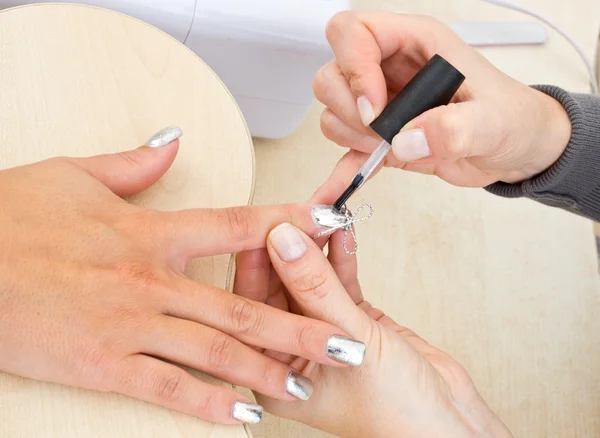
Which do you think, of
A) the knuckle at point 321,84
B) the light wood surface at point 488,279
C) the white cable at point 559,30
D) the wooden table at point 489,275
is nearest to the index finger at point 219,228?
the knuckle at point 321,84

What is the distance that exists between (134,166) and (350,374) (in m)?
0.34

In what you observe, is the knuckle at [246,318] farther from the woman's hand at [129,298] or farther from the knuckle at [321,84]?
the knuckle at [321,84]

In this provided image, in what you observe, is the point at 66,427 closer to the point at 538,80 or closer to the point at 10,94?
the point at 10,94

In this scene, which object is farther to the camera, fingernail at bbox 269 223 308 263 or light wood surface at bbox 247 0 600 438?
light wood surface at bbox 247 0 600 438

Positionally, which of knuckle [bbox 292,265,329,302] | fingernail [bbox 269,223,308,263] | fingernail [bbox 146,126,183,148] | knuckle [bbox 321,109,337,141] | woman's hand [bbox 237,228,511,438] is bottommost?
woman's hand [bbox 237,228,511,438]

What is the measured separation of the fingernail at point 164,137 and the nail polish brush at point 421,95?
22cm

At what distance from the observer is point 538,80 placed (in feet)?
5.40

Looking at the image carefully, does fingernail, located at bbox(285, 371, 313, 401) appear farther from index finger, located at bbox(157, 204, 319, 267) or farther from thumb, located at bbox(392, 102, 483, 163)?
thumb, located at bbox(392, 102, 483, 163)

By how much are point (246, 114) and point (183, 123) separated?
0.49 m

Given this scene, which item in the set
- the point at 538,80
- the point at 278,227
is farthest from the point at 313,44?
the point at 538,80

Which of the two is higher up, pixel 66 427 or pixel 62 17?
pixel 62 17

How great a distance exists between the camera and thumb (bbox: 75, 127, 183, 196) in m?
0.64

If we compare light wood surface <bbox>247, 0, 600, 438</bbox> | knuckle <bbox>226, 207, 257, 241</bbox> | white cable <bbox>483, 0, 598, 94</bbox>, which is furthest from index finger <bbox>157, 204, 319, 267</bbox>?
white cable <bbox>483, 0, 598, 94</bbox>

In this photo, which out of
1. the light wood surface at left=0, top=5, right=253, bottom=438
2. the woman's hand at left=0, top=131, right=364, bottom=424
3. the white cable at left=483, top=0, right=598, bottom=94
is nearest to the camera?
the woman's hand at left=0, top=131, right=364, bottom=424
